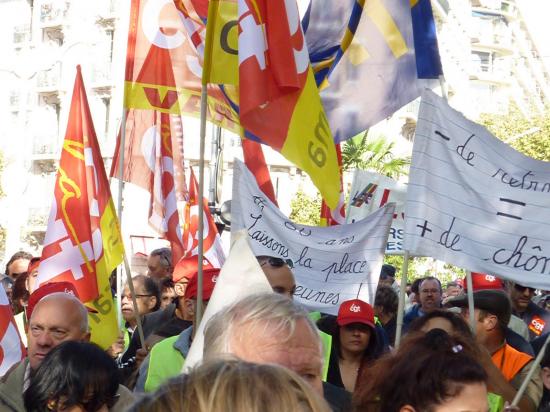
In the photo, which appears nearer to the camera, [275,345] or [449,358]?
[275,345]

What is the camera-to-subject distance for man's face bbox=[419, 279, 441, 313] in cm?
1034

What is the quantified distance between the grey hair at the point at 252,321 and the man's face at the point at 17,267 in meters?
7.31

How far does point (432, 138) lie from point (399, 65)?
4.16 ft

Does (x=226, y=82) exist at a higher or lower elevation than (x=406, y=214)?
higher

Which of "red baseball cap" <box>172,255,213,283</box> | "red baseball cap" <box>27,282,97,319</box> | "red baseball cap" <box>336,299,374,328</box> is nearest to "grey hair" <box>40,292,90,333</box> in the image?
"red baseball cap" <box>27,282,97,319</box>

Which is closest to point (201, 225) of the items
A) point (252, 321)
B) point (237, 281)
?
point (237, 281)

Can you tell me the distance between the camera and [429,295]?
10.4 m

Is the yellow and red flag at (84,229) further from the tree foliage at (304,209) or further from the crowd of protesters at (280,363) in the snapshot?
the tree foliage at (304,209)

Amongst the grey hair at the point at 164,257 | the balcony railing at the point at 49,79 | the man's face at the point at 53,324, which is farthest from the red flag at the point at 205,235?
the balcony railing at the point at 49,79

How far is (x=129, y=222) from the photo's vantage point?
139 feet

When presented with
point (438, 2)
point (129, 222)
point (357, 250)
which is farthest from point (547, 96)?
point (357, 250)

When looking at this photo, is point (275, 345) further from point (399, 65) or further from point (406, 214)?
point (399, 65)

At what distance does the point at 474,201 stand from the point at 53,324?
2148 millimetres

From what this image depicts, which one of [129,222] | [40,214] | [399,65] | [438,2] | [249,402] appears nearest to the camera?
[249,402]
